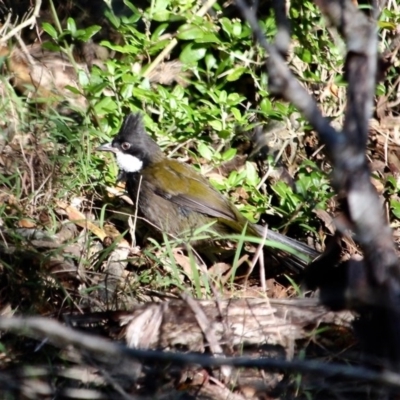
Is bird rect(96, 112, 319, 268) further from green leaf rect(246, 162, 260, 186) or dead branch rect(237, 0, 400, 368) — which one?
dead branch rect(237, 0, 400, 368)

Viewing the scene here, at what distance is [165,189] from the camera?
22.7ft

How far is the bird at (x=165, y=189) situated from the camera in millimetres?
6586

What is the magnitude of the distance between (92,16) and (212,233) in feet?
8.37

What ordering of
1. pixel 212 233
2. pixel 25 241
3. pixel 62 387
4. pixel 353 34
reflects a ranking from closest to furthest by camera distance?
pixel 353 34 → pixel 62 387 → pixel 25 241 → pixel 212 233

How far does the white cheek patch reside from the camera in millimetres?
6812

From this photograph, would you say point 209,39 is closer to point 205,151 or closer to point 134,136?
point 205,151

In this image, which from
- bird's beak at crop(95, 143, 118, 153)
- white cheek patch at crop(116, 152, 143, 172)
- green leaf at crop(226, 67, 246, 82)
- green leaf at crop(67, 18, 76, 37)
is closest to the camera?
bird's beak at crop(95, 143, 118, 153)

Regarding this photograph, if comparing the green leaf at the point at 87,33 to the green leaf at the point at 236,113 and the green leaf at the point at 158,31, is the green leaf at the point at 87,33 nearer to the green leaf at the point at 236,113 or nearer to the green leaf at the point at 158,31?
the green leaf at the point at 158,31

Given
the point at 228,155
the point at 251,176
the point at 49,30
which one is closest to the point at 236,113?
the point at 228,155

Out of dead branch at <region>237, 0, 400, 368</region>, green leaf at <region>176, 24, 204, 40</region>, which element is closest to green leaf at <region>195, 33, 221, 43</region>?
green leaf at <region>176, 24, 204, 40</region>

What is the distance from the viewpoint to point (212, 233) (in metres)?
6.18

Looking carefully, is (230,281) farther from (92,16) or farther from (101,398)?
(92,16)

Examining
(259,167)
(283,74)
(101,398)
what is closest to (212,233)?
(259,167)

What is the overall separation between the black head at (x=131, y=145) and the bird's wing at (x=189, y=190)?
6.6 inches
